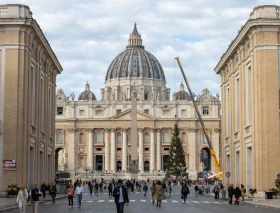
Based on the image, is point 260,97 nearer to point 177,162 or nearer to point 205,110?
point 177,162

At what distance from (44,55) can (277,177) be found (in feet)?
71.8

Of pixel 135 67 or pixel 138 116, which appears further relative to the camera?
pixel 135 67

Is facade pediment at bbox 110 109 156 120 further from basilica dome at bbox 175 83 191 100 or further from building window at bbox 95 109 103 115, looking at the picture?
basilica dome at bbox 175 83 191 100

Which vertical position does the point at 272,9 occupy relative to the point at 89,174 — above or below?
above

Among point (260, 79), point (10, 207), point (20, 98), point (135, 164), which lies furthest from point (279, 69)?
point (135, 164)

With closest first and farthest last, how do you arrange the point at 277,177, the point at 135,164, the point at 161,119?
the point at 277,177
the point at 135,164
the point at 161,119

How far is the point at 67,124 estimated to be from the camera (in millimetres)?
159750

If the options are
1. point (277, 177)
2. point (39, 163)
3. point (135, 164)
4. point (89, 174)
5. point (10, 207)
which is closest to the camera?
point (10, 207)

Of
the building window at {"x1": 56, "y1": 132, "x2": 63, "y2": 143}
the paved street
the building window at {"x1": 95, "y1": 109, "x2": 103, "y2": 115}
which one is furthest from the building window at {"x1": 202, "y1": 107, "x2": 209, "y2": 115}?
the paved street

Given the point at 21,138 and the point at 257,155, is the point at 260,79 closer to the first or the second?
the point at 257,155

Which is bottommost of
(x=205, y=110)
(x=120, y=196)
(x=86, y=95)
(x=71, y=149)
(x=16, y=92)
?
(x=120, y=196)

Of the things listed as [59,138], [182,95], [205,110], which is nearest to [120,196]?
[205,110]

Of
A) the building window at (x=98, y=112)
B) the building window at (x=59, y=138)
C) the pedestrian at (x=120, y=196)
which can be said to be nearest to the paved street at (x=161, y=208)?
the pedestrian at (x=120, y=196)

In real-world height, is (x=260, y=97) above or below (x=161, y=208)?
above
